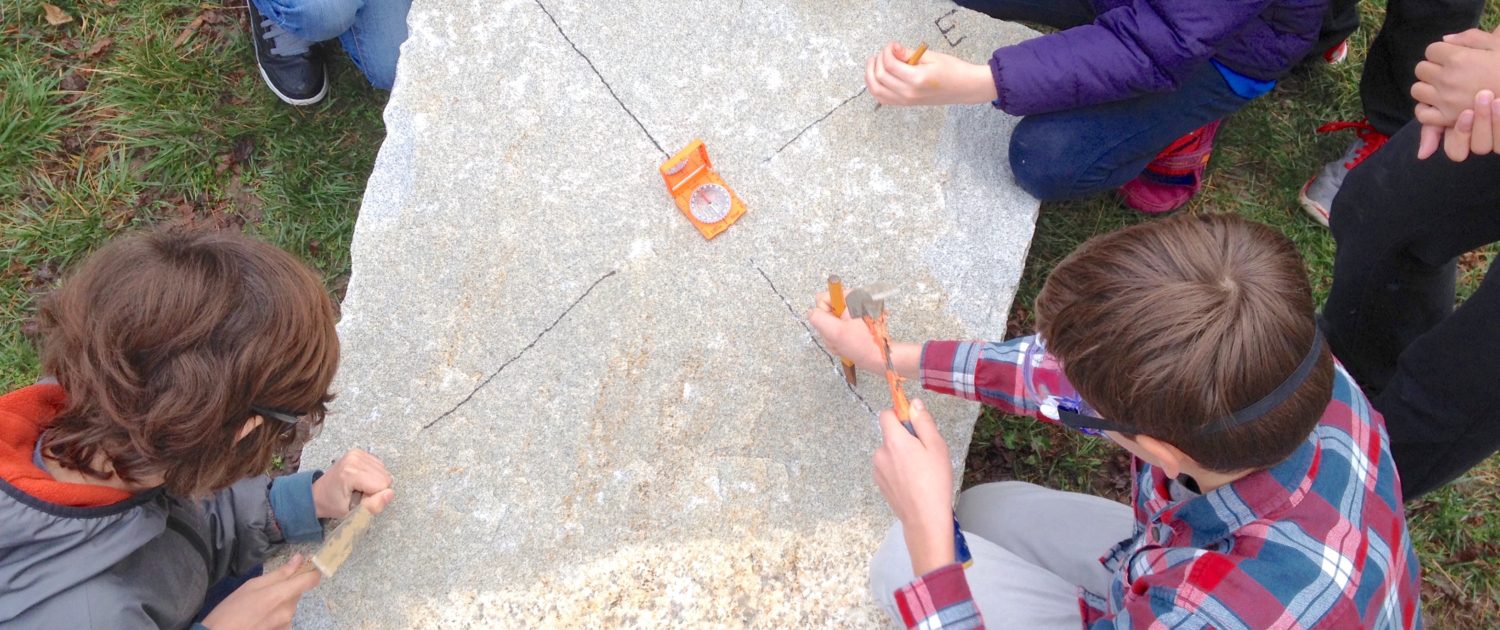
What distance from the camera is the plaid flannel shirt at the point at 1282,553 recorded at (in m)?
1.26

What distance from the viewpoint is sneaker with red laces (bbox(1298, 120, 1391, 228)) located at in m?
2.62

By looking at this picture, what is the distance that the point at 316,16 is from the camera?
2.44 m

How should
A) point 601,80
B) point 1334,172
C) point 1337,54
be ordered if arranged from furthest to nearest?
point 1337,54, point 1334,172, point 601,80

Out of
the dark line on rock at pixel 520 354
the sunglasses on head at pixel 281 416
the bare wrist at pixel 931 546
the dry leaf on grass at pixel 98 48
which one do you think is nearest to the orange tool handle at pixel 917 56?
the dark line on rock at pixel 520 354

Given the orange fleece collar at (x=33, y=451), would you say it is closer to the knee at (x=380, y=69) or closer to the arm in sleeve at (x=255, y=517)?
the arm in sleeve at (x=255, y=517)

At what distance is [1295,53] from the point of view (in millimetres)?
2111

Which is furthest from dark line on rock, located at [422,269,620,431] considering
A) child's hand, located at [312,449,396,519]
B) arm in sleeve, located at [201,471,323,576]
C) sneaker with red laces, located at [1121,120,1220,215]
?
sneaker with red laces, located at [1121,120,1220,215]

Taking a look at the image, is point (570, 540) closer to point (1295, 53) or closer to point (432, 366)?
point (432, 366)

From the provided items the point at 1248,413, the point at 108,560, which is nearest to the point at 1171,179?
the point at 1248,413

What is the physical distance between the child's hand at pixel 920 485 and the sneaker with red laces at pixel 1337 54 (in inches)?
76.8

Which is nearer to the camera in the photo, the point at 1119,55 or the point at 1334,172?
the point at 1119,55

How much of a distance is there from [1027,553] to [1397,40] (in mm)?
1548

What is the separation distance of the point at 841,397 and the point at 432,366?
0.78 m

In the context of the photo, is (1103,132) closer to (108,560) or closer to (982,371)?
(982,371)
